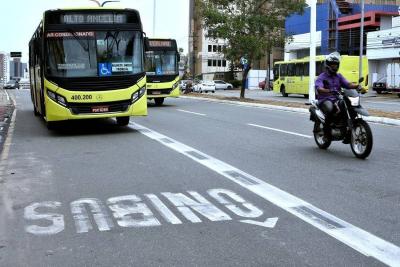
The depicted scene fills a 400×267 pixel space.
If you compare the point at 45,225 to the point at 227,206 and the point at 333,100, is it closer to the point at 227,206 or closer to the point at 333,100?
the point at 227,206

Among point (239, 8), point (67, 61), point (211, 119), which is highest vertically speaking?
point (239, 8)

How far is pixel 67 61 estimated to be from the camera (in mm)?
13922

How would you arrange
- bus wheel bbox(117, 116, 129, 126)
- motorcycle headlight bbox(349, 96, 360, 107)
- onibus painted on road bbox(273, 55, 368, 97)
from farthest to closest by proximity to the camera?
1. onibus painted on road bbox(273, 55, 368, 97)
2. bus wheel bbox(117, 116, 129, 126)
3. motorcycle headlight bbox(349, 96, 360, 107)

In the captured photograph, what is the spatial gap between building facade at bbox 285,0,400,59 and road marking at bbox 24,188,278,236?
160 ft

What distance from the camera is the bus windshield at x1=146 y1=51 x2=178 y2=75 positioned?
1137 inches

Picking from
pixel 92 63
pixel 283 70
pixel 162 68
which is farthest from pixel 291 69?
pixel 92 63

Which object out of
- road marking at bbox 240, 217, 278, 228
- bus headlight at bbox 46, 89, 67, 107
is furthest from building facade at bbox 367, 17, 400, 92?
road marking at bbox 240, 217, 278, 228

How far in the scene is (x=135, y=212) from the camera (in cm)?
612

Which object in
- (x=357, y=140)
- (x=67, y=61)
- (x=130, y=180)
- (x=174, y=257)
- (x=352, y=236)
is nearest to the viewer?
(x=174, y=257)

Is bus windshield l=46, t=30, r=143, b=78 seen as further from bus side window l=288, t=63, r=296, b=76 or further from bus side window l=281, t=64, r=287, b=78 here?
bus side window l=281, t=64, r=287, b=78

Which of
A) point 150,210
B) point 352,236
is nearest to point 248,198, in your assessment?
point 150,210

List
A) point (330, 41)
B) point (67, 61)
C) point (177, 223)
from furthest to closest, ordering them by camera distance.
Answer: point (330, 41)
point (67, 61)
point (177, 223)

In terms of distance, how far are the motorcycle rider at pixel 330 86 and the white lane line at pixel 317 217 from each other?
2.23m

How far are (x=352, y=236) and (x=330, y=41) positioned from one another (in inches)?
2299
